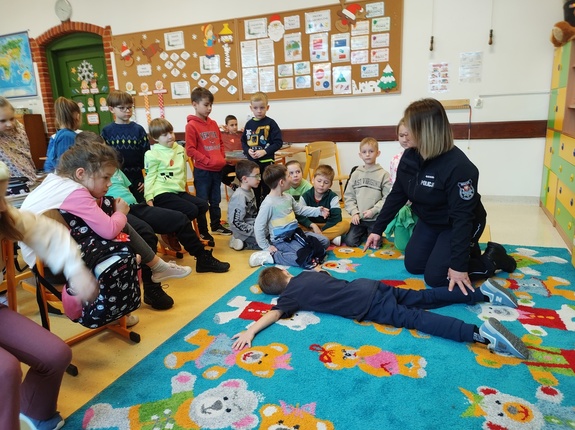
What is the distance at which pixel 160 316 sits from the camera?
86.7 inches

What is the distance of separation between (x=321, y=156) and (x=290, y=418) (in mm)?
3244

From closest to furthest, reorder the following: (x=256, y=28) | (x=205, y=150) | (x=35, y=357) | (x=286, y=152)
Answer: (x=35, y=357)
(x=205, y=150)
(x=286, y=152)
(x=256, y=28)

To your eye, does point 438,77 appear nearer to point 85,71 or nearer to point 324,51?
point 324,51

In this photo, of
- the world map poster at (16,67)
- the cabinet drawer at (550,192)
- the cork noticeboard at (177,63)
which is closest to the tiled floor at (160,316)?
the cabinet drawer at (550,192)

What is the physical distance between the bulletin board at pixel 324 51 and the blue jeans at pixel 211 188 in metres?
1.66

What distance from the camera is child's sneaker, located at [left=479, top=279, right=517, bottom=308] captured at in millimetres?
2025

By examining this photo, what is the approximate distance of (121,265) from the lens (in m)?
1.64

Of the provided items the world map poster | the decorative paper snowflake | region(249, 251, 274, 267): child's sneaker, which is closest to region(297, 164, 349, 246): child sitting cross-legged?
region(249, 251, 274, 267): child's sneaker

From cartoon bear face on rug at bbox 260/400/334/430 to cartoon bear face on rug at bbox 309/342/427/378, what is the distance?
0.89 feet

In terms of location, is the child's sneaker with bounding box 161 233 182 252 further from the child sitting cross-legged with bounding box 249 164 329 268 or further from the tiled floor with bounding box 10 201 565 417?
the child sitting cross-legged with bounding box 249 164 329 268

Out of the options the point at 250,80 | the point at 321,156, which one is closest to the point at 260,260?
the point at 321,156

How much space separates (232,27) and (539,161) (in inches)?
144

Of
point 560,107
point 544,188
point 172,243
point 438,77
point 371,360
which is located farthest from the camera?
point 438,77

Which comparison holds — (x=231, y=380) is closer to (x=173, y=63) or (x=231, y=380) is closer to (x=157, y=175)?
(x=157, y=175)
